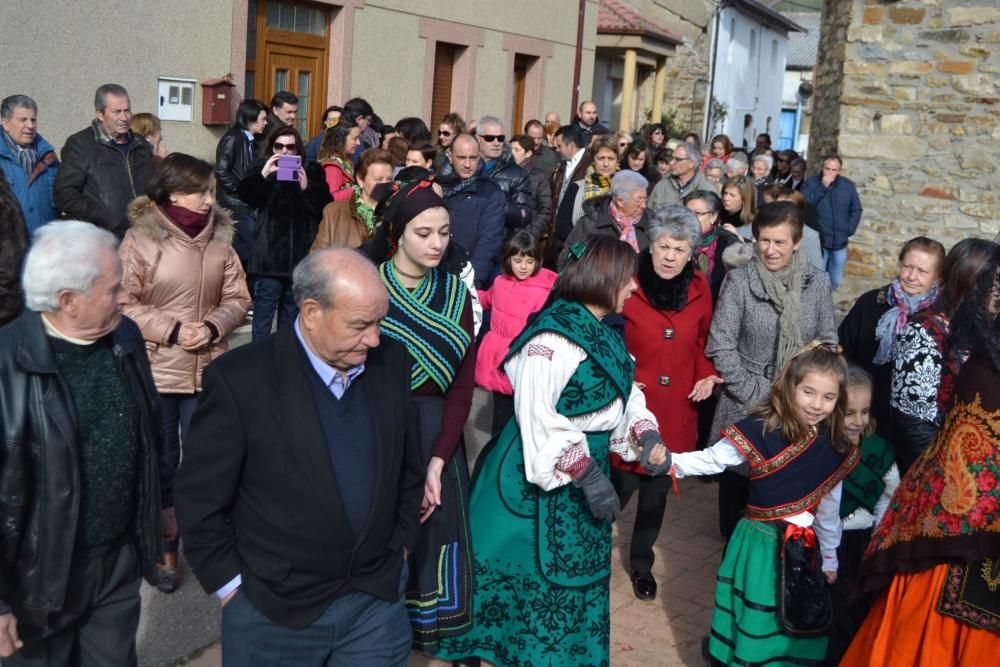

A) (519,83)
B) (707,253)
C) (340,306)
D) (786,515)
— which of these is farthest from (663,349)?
(519,83)

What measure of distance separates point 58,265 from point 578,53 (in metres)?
17.4

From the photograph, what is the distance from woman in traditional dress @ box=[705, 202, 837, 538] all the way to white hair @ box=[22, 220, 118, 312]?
3420 millimetres

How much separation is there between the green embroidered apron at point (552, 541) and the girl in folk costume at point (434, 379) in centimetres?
12

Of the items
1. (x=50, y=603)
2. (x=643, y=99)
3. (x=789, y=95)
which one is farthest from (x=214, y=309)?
(x=789, y=95)

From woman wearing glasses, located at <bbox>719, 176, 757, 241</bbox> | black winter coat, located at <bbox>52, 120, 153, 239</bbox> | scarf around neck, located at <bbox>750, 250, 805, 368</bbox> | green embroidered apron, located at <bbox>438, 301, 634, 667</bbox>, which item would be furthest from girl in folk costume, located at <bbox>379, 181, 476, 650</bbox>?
woman wearing glasses, located at <bbox>719, 176, 757, 241</bbox>

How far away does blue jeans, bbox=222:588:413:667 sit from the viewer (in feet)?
10.1

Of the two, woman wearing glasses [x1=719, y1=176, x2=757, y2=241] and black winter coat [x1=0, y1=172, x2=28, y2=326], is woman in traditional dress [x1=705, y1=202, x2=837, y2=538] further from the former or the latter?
black winter coat [x1=0, y1=172, x2=28, y2=326]

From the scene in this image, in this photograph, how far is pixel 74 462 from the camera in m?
3.12

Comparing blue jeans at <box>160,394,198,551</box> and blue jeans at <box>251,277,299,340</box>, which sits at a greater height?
blue jeans at <box>251,277,299,340</box>

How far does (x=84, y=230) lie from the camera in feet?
10.5

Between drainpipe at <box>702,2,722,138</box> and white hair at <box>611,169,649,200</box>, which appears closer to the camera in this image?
white hair at <box>611,169,649,200</box>

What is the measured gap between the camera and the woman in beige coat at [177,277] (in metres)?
4.90

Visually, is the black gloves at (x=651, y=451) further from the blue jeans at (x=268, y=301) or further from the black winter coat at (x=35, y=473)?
the blue jeans at (x=268, y=301)

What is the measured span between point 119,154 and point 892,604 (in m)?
6.30
